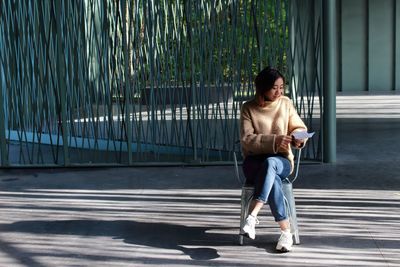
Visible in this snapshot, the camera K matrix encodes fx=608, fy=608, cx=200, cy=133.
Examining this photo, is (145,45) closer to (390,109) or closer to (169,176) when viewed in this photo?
(169,176)

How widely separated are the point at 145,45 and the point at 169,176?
1730 mm

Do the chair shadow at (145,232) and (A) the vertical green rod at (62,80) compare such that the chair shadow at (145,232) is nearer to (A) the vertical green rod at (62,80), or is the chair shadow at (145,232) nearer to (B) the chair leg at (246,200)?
(B) the chair leg at (246,200)

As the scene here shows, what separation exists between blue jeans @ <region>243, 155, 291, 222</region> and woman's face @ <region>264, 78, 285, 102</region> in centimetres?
43

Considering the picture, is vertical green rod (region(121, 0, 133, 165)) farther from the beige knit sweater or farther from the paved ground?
the beige knit sweater

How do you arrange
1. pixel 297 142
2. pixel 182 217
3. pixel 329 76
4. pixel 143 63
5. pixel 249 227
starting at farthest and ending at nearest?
1. pixel 143 63
2. pixel 329 76
3. pixel 182 217
4. pixel 297 142
5. pixel 249 227

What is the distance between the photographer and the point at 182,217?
17.6 feet

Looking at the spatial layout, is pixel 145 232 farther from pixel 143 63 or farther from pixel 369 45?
pixel 369 45

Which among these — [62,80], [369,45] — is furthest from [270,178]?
[369,45]

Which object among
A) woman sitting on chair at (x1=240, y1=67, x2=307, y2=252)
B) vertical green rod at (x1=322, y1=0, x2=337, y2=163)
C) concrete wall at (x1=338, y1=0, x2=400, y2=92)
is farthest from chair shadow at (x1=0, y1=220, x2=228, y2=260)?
concrete wall at (x1=338, y1=0, x2=400, y2=92)

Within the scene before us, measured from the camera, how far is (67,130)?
310 inches

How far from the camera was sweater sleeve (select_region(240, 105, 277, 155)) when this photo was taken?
4406 millimetres

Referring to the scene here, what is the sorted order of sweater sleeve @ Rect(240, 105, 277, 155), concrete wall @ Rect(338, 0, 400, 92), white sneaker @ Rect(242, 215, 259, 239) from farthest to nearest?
concrete wall @ Rect(338, 0, 400, 92), sweater sleeve @ Rect(240, 105, 277, 155), white sneaker @ Rect(242, 215, 259, 239)

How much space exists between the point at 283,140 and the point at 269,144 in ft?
0.37

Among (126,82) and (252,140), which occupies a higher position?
(126,82)
